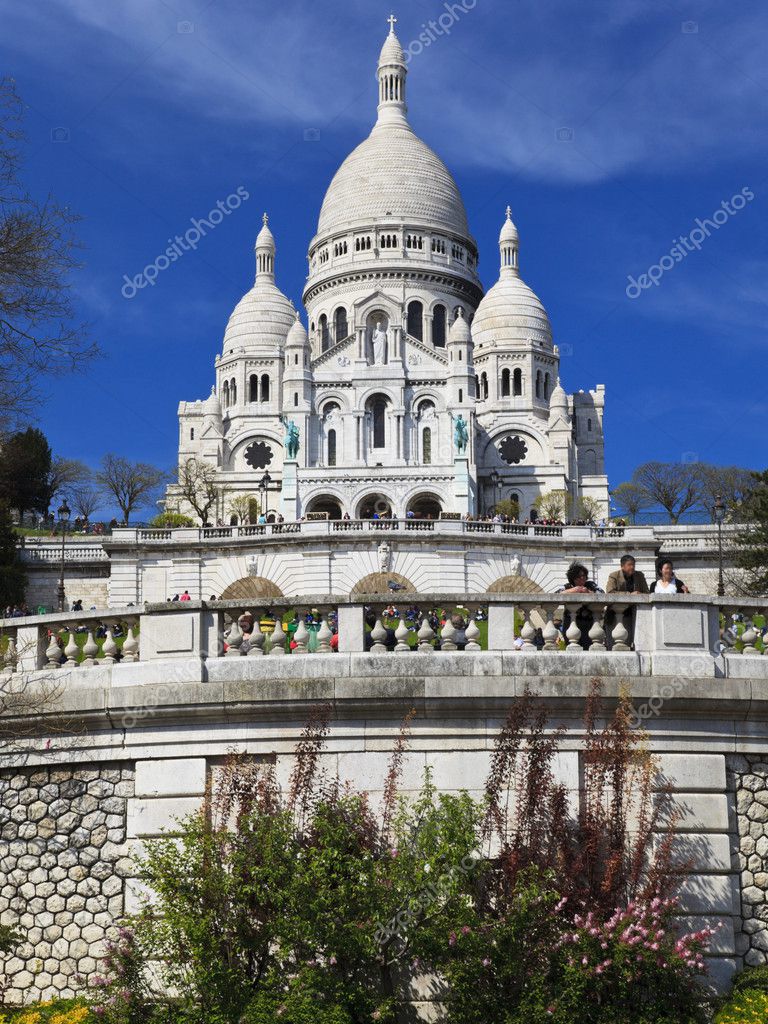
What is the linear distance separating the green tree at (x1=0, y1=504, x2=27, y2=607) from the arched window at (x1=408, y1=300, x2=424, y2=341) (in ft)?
198

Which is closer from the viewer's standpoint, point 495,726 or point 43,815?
point 495,726

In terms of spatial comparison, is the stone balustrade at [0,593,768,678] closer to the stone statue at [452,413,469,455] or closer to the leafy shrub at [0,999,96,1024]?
the leafy shrub at [0,999,96,1024]

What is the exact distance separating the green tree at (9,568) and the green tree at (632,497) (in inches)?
1884

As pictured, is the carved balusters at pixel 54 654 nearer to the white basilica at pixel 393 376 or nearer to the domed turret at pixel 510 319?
the white basilica at pixel 393 376

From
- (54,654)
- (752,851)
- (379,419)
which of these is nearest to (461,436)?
(379,419)

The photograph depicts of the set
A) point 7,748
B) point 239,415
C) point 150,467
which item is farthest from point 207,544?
point 239,415

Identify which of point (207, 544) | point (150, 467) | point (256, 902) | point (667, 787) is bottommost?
point (256, 902)

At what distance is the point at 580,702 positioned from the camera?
11023 millimetres

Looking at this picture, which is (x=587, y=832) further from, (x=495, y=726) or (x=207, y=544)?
(x=207, y=544)

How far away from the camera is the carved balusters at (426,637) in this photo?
36.9ft

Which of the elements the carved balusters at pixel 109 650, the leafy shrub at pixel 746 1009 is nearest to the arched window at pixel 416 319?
the carved balusters at pixel 109 650

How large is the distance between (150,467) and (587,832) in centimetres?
7876

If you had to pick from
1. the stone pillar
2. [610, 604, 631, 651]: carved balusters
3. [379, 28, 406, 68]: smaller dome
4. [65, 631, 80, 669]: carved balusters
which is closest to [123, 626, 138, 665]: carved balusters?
[65, 631, 80, 669]: carved balusters

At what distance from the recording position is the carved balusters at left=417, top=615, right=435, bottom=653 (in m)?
11.2
